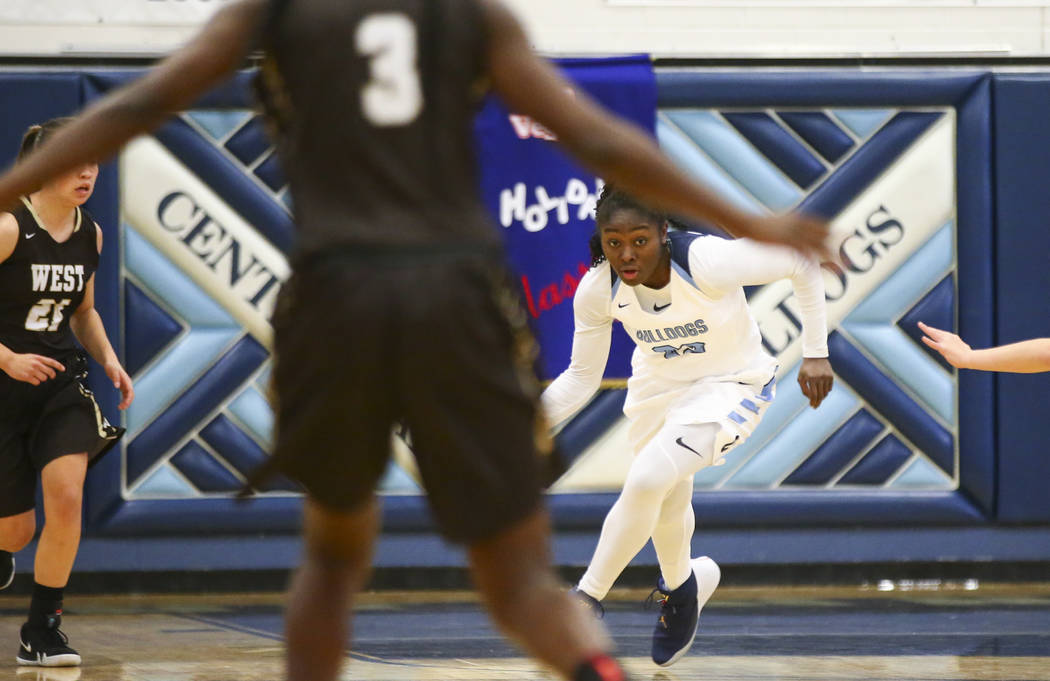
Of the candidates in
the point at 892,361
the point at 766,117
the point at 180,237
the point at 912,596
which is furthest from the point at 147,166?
the point at 912,596

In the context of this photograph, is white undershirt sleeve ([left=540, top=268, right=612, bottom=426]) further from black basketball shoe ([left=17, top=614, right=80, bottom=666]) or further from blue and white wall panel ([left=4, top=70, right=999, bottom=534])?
blue and white wall panel ([left=4, top=70, right=999, bottom=534])

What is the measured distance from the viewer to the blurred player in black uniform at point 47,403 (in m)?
4.86

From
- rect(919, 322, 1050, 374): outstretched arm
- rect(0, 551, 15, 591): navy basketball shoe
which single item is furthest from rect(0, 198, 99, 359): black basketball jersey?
rect(919, 322, 1050, 374): outstretched arm

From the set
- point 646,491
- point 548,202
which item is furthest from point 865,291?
point 646,491

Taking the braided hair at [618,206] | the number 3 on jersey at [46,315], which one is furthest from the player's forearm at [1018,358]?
the number 3 on jersey at [46,315]

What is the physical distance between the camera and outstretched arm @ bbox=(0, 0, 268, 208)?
7.68 ft

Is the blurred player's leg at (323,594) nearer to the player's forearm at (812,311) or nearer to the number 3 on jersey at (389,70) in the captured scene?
the number 3 on jersey at (389,70)

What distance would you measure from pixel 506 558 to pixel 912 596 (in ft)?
17.6

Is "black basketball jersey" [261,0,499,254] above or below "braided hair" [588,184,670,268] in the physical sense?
above

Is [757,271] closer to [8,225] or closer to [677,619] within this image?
[677,619]

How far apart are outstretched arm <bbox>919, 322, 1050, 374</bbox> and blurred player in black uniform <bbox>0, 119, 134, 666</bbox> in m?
2.88

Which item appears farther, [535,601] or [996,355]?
[996,355]

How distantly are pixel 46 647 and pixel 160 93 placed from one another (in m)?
3.15

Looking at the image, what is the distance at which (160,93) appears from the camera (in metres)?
2.34
